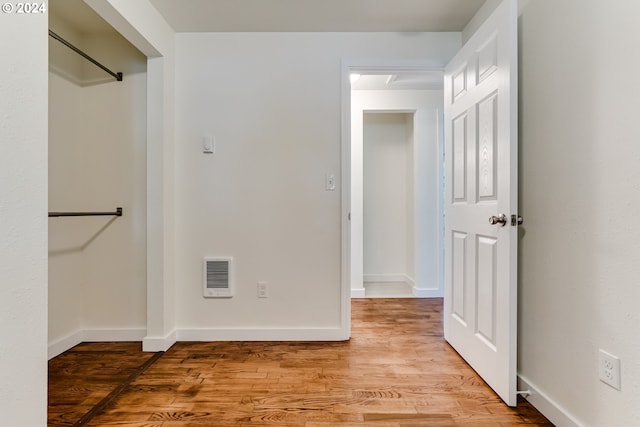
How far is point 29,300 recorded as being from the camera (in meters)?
1.16

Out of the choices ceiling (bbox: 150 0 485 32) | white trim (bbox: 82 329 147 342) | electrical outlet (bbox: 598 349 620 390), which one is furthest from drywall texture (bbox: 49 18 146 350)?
electrical outlet (bbox: 598 349 620 390)

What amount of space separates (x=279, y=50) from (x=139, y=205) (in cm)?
155

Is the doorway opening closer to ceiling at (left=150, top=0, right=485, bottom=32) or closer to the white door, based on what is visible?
ceiling at (left=150, top=0, right=485, bottom=32)

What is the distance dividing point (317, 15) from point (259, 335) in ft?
7.58

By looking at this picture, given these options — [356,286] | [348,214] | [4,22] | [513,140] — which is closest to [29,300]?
[4,22]

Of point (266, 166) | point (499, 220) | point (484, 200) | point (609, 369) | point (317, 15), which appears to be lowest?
point (609, 369)

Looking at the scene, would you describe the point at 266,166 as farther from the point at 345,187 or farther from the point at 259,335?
the point at 259,335

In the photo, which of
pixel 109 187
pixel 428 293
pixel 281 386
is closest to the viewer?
pixel 281 386

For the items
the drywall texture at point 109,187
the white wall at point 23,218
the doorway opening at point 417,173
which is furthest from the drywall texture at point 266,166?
the white wall at point 23,218

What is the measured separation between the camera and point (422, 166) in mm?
3674

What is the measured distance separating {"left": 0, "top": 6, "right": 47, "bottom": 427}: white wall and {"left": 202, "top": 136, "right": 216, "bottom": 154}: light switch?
4.08 feet

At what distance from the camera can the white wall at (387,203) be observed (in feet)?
14.4

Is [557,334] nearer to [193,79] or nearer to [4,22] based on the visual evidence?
[4,22]

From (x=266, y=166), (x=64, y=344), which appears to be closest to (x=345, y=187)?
(x=266, y=166)
